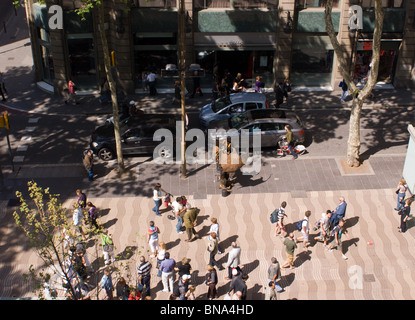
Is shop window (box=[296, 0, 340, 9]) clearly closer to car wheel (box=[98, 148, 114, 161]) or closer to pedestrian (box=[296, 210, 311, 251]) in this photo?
car wheel (box=[98, 148, 114, 161])

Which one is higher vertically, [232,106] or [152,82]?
[152,82]

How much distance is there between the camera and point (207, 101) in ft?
89.6

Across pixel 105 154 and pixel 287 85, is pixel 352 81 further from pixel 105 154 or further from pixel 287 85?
pixel 105 154

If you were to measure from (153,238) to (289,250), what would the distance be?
14.1 ft

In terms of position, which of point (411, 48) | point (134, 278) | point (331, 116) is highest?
point (411, 48)

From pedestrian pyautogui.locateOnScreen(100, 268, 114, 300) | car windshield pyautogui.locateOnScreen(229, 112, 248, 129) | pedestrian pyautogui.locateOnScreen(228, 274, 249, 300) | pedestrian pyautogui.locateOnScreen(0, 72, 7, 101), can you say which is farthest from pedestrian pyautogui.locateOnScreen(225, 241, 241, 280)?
pedestrian pyautogui.locateOnScreen(0, 72, 7, 101)

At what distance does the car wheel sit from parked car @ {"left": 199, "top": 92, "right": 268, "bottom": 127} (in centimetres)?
477

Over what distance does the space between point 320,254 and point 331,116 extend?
1057cm

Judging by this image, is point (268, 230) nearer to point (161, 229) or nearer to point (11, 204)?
point (161, 229)

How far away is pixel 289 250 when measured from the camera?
603 inches

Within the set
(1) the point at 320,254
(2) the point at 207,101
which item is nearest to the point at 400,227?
(1) the point at 320,254

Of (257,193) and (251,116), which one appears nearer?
(257,193)

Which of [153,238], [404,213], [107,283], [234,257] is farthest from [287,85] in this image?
[107,283]

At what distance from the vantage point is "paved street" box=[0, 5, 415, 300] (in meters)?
15.6
